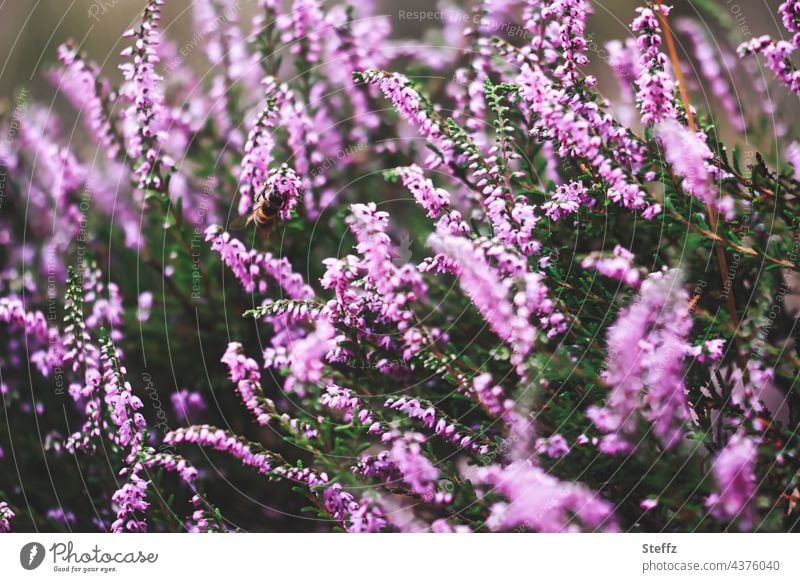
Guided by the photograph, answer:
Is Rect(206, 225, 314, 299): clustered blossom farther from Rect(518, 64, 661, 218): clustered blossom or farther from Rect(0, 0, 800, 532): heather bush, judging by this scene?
Rect(518, 64, 661, 218): clustered blossom

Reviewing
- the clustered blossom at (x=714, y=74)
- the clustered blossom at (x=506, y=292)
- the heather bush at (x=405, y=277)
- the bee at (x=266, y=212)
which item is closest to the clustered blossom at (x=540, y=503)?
the heather bush at (x=405, y=277)

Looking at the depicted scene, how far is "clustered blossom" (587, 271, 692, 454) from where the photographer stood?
2.05 ft

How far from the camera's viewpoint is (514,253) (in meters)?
0.62

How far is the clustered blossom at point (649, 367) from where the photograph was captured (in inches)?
24.6

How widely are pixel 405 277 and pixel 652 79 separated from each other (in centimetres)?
28

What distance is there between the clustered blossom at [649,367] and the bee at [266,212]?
337 mm

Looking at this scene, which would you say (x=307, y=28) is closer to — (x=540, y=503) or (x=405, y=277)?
(x=405, y=277)

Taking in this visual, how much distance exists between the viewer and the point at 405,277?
2.11 feet

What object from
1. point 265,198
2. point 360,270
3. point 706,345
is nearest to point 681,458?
point 706,345

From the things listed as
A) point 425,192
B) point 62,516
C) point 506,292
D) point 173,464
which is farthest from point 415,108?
point 62,516

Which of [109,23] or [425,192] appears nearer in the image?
[425,192]
